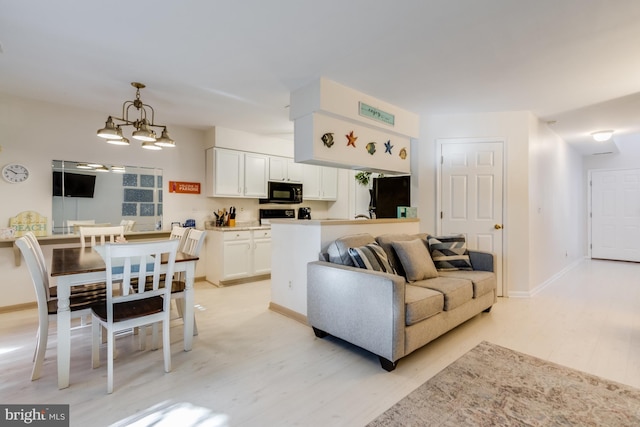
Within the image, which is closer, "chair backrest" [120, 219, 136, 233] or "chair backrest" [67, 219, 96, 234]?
"chair backrest" [67, 219, 96, 234]

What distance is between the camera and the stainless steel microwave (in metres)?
5.29

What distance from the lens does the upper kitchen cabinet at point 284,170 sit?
5316 mm

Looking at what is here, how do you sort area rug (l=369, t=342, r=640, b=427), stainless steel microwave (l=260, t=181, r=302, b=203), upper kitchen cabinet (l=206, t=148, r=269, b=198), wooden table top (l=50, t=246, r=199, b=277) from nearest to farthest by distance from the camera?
area rug (l=369, t=342, r=640, b=427) → wooden table top (l=50, t=246, r=199, b=277) → upper kitchen cabinet (l=206, t=148, r=269, b=198) → stainless steel microwave (l=260, t=181, r=302, b=203)

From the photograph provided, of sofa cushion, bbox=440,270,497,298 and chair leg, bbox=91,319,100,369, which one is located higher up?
sofa cushion, bbox=440,270,497,298

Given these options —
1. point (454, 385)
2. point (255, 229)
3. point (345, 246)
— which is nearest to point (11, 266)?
point (255, 229)

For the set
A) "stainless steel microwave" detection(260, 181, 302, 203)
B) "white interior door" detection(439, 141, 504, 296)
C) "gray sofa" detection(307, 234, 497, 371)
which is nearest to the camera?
"gray sofa" detection(307, 234, 497, 371)

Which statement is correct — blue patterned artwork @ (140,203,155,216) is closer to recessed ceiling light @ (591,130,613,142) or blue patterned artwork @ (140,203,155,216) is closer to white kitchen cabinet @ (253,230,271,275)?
white kitchen cabinet @ (253,230,271,275)

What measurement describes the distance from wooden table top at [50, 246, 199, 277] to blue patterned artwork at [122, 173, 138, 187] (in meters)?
1.50

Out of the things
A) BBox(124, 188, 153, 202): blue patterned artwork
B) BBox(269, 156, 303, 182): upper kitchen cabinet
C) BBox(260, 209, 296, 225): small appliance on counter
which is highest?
BBox(269, 156, 303, 182): upper kitchen cabinet

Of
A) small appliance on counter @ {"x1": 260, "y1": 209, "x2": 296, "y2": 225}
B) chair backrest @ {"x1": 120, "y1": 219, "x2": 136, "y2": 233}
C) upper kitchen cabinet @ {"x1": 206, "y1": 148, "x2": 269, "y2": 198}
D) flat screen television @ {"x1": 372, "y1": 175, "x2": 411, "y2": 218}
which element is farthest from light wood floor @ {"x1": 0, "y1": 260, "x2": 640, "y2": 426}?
small appliance on counter @ {"x1": 260, "y1": 209, "x2": 296, "y2": 225}

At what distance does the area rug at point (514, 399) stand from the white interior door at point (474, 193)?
203 centimetres

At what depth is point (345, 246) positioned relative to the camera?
9.34 feet

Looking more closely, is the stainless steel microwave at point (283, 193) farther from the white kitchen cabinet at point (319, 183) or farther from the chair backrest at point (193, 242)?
the chair backrest at point (193, 242)

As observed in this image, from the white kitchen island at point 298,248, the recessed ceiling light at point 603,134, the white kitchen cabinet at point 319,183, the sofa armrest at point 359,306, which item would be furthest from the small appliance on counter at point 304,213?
the recessed ceiling light at point 603,134
